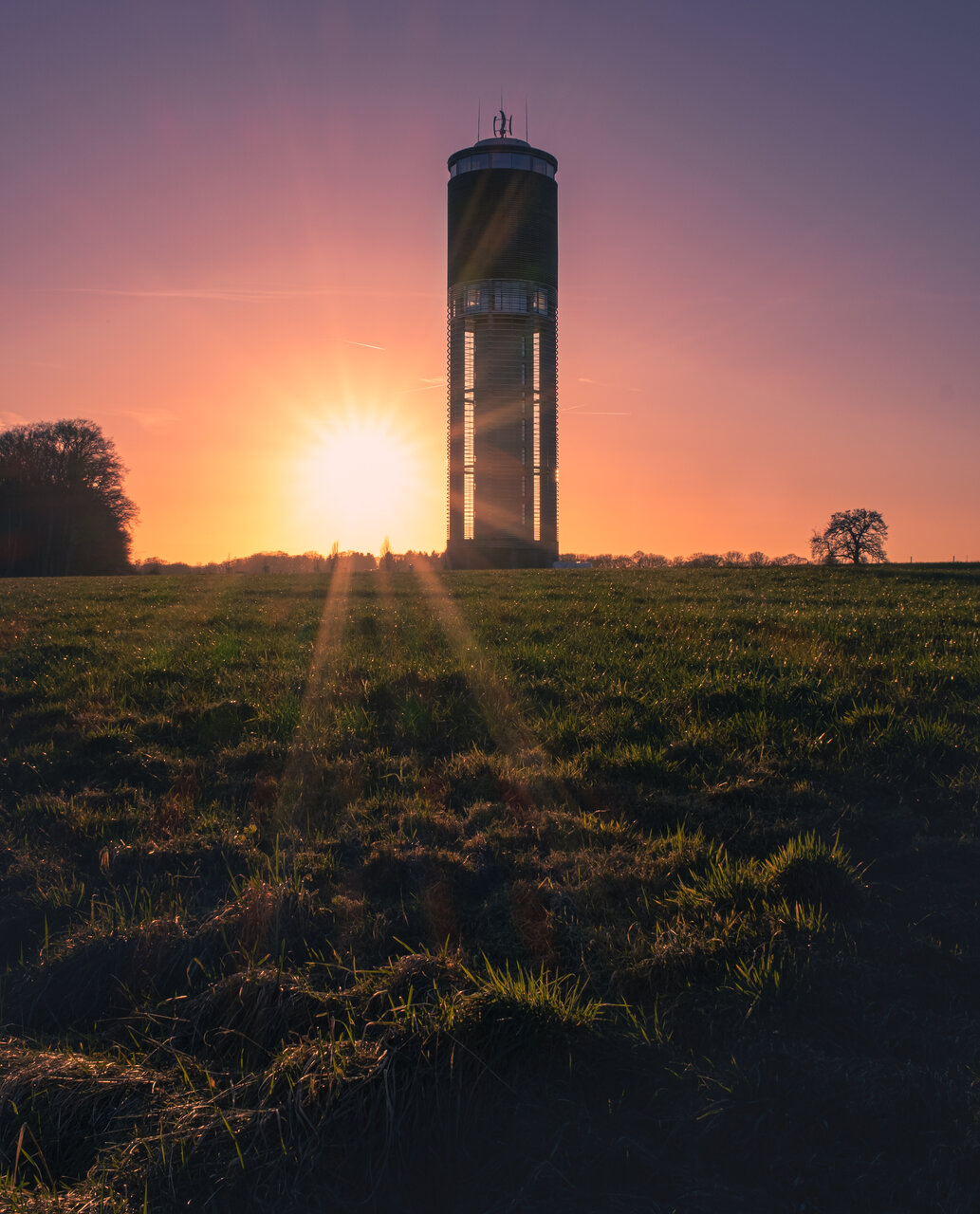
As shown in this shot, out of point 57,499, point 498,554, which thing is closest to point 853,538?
point 498,554

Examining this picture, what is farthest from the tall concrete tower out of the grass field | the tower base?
the grass field

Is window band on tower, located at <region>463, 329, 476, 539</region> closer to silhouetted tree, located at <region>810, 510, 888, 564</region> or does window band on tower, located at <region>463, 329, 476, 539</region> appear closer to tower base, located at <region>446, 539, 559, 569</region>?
tower base, located at <region>446, 539, 559, 569</region>

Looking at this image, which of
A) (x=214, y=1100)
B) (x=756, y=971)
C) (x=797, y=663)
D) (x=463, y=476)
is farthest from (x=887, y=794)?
(x=463, y=476)

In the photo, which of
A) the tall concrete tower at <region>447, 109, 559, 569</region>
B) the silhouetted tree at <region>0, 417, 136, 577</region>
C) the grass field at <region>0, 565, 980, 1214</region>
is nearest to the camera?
the grass field at <region>0, 565, 980, 1214</region>

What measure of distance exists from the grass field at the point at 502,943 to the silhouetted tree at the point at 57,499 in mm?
72639

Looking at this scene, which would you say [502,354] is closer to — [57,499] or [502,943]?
[57,499]

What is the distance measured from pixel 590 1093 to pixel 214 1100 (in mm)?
1472

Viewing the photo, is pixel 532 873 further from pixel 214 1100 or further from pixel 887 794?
pixel 887 794

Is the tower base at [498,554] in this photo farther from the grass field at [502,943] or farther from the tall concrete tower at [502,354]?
the grass field at [502,943]

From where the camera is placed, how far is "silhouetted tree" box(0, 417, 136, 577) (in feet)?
233

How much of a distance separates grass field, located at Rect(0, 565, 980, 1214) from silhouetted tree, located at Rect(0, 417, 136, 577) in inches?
2860

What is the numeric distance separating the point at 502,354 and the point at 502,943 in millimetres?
91072

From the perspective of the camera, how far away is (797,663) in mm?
8992

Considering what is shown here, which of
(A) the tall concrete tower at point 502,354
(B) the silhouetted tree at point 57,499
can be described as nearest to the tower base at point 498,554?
(A) the tall concrete tower at point 502,354
